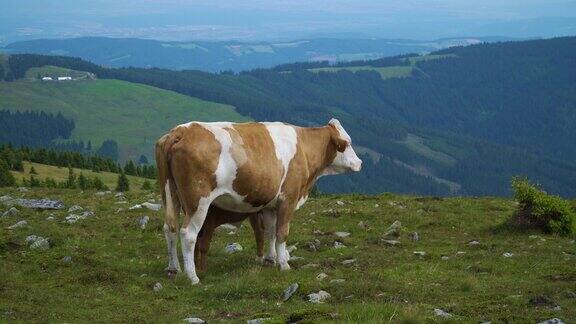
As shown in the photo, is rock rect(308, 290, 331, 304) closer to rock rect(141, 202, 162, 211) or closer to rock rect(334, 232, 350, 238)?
rock rect(334, 232, 350, 238)

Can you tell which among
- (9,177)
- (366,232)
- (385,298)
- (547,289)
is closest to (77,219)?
(366,232)

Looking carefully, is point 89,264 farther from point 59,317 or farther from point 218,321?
point 218,321

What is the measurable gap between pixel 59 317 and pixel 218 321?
2665 millimetres

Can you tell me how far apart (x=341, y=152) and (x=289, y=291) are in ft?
20.9

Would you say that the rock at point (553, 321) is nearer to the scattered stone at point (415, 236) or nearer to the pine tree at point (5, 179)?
the scattered stone at point (415, 236)

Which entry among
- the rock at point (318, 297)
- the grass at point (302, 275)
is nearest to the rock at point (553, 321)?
the grass at point (302, 275)

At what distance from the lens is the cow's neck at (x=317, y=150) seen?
18.8m

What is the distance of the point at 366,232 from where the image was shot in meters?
22.4

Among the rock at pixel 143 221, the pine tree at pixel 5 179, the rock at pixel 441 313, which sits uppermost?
the rock at pixel 441 313

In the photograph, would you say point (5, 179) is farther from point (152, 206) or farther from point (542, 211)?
point (542, 211)

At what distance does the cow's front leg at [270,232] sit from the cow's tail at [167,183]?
2383 millimetres

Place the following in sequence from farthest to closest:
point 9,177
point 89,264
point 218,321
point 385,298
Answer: point 9,177, point 89,264, point 385,298, point 218,321

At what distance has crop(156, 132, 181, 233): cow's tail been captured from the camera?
1598 cm

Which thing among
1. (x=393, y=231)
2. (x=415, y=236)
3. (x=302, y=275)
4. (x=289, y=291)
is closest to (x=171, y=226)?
(x=302, y=275)
